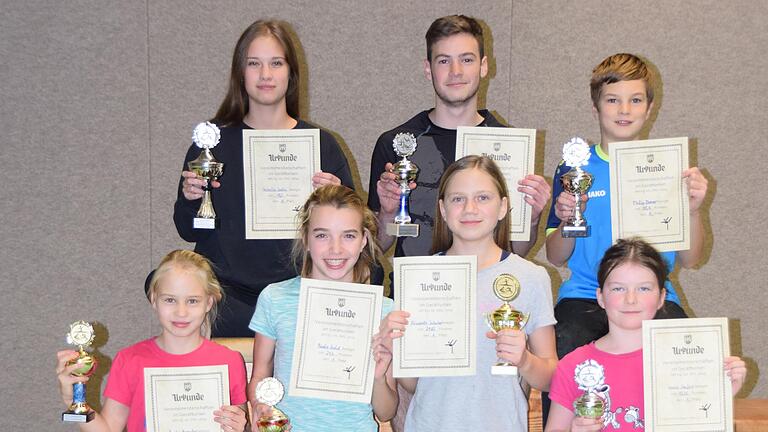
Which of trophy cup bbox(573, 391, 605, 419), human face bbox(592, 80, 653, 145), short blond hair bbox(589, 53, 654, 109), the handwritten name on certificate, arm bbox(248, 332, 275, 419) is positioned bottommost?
trophy cup bbox(573, 391, 605, 419)

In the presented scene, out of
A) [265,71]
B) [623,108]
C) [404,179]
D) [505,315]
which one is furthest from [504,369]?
[265,71]

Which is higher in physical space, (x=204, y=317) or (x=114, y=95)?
(x=114, y=95)

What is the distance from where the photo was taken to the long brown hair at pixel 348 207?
3283 millimetres

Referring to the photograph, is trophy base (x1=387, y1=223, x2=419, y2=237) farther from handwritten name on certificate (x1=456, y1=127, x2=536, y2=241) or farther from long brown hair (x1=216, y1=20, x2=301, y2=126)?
long brown hair (x1=216, y1=20, x2=301, y2=126)

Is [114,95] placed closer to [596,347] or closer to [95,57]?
[95,57]

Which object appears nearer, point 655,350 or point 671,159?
point 655,350

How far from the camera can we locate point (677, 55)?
5555 millimetres

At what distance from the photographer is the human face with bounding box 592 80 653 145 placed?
3553 millimetres

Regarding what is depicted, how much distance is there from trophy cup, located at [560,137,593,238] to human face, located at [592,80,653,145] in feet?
0.88

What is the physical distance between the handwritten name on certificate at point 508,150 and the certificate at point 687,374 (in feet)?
2.95

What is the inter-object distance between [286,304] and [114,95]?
9.12 feet

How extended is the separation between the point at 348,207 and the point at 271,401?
0.80 m

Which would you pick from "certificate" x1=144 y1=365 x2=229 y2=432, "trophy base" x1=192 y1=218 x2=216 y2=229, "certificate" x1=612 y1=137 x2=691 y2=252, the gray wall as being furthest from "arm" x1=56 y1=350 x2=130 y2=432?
the gray wall

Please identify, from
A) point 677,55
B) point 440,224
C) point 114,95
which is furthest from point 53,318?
point 677,55
